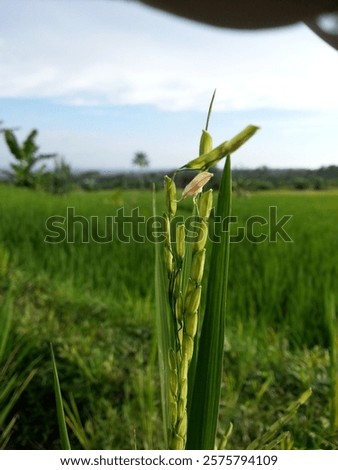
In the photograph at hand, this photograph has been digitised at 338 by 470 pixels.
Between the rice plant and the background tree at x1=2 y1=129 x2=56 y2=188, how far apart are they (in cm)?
191

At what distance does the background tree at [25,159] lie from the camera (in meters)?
2.69

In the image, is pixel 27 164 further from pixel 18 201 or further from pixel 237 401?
pixel 237 401

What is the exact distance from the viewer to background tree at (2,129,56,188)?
269 centimetres

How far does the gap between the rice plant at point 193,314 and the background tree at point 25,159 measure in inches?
75.4

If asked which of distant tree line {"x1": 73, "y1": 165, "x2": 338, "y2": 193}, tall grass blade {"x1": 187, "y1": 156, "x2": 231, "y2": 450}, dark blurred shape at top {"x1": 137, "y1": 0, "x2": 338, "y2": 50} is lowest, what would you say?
tall grass blade {"x1": 187, "y1": 156, "x2": 231, "y2": 450}

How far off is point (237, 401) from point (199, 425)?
2.30 feet

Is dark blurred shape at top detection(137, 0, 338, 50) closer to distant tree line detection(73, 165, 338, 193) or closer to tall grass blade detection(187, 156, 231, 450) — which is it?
distant tree line detection(73, 165, 338, 193)

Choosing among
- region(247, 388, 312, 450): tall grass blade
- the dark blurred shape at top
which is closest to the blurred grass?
region(247, 388, 312, 450): tall grass blade

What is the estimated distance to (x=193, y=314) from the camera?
0.34 m

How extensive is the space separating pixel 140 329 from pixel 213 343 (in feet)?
3.29

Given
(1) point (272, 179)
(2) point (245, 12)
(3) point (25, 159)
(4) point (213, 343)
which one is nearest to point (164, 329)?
(4) point (213, 343)

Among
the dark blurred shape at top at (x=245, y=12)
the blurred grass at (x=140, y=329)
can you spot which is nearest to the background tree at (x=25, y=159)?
the blurred grass at (x=140, y=329)

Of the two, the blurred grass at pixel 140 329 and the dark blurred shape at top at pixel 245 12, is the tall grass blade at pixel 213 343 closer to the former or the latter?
the blurred grass at pixel 140 329

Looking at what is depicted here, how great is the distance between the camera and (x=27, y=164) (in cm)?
310
